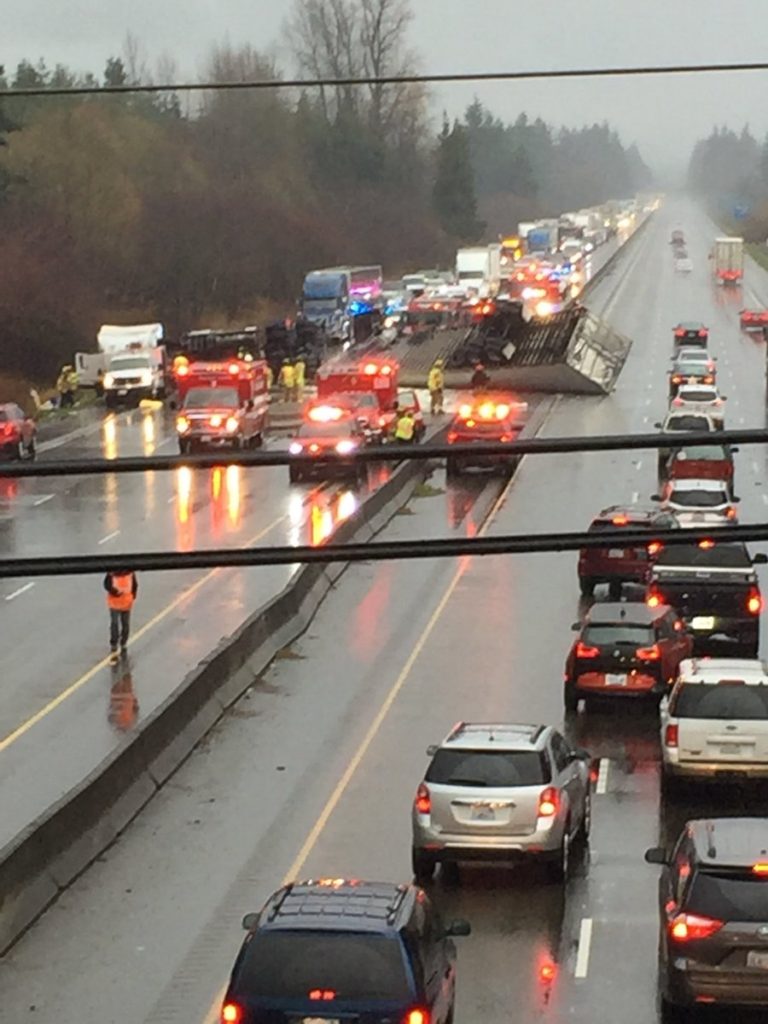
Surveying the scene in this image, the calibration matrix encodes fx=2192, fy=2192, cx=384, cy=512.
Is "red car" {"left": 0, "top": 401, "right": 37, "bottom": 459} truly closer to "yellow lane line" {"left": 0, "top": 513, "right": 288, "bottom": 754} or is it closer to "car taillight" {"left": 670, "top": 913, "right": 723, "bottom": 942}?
"yellow lane line" {"left": 0, "top": 513, "right": 288, "bottom": 754}

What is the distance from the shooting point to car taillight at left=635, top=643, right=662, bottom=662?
25641 mm

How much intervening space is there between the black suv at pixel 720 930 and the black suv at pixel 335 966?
2.02 meters

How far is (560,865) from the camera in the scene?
1825 cm

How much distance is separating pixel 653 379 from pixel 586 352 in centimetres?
259

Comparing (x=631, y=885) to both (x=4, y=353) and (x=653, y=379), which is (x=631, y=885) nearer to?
(x=653, y=379)

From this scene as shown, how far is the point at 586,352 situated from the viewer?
78.7m

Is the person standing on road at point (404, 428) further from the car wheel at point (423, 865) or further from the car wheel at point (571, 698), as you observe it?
the car wheel at point (423, 865)

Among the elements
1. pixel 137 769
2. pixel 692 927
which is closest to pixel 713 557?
pixel 137 769

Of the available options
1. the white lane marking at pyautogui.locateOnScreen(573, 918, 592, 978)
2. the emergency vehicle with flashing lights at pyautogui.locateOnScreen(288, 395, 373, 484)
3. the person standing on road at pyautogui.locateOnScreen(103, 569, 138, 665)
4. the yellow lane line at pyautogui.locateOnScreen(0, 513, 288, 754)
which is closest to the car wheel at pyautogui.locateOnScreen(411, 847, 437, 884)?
the white lane marking at pyautogui.locateOnScreen(573, 918, 592, 978)

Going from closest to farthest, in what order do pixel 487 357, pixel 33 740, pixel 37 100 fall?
1. pixel 33 740
2. pixel 487 357
3. pixel 37 100

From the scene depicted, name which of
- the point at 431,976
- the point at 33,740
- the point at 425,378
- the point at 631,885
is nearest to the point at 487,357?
the point at 425,378

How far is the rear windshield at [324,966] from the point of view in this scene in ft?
38.2

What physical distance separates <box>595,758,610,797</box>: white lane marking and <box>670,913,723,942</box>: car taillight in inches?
328

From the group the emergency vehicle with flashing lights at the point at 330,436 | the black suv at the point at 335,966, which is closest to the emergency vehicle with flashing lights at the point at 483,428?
the emergency vehicle with flashing lights at the point at 330,436
